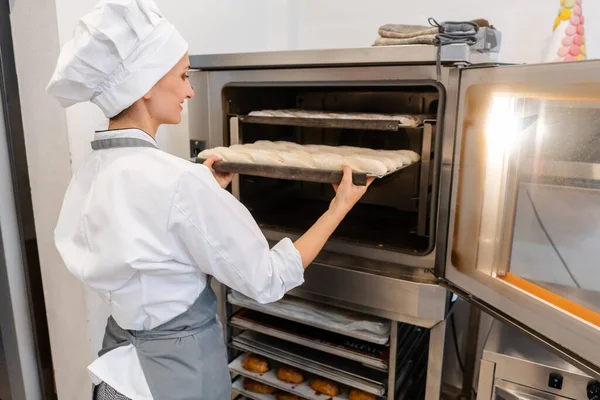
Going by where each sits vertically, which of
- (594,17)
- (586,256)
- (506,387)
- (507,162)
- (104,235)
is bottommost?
(506,387)

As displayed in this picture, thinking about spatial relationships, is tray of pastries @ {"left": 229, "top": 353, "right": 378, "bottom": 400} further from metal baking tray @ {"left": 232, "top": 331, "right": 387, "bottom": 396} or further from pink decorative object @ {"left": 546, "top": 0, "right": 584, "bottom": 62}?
pink decorative object @ {"left": 546, "top": 0, "right": 584, "bottom": 62}

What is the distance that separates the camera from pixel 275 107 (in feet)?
4.97

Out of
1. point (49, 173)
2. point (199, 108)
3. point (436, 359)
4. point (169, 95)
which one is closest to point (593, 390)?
point (436, 359)

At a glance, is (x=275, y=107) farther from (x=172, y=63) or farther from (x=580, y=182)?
(x=580, y=182)

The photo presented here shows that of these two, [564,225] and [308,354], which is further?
[308,354]

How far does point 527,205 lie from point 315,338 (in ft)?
2.11

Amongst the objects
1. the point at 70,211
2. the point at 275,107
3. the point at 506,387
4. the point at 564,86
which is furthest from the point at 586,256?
the point at 70,211

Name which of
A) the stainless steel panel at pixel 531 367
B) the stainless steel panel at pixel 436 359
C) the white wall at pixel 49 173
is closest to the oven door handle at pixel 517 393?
the stainless steel panel at pixel 531 367

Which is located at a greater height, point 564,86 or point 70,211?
point 564,86

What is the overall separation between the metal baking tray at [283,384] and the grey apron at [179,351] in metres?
0.39

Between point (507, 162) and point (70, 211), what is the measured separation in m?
0.89

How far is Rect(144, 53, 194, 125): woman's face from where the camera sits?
88 centimetres

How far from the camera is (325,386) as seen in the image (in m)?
1.31

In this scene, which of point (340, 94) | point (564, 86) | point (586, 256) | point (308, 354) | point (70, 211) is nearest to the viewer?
point (564, 86)
